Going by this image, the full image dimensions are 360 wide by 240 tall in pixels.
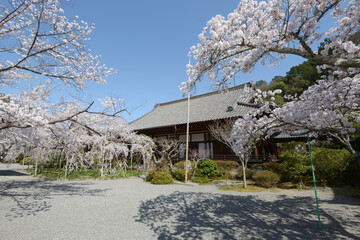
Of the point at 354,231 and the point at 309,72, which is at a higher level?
the point at 309,72

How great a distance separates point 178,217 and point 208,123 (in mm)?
10815

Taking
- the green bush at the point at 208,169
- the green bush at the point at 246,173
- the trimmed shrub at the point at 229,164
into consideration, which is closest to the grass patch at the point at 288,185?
the green bush at the point at 246,173

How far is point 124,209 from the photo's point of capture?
213 inches

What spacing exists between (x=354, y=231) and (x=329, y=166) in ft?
17.1

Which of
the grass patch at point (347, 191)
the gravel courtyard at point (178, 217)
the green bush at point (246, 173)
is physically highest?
the green bush at point (246, 173)

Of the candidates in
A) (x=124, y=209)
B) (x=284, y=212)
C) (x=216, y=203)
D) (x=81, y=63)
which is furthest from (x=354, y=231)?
(x=81, y=63)

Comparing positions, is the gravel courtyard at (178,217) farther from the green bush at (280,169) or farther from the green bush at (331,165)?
the green bush at (280,169)

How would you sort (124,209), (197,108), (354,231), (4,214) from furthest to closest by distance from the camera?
(197,108), (124,209), (4,214), (354,231)

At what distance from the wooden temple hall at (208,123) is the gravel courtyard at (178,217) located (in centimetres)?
675

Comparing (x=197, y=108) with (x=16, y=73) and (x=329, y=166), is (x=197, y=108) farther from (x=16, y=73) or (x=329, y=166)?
(x=16, y=73)

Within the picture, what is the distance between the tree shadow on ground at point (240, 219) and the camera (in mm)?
3650

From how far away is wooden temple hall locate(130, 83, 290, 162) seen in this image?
13734 mm

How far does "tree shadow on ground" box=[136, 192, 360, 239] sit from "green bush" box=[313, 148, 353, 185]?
256 cm

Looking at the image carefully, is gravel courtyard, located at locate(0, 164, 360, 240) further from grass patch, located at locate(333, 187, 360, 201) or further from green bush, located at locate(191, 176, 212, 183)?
green bush, located at locate(191, 176, 212, 183)
